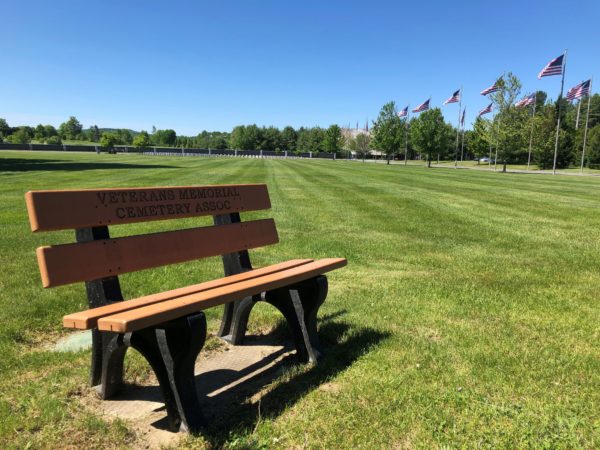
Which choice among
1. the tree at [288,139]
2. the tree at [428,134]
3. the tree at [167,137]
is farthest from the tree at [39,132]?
the tree at [428,134]

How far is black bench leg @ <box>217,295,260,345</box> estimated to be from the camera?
3.81 meters

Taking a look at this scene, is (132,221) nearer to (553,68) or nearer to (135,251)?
(135,251)

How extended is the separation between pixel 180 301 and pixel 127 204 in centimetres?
90

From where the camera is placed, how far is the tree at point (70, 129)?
153000 millimetres

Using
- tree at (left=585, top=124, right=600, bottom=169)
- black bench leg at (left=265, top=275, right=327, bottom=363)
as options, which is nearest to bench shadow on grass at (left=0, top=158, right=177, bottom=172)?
black bench leg at (left=265, top=275, right=327, bottom=363)

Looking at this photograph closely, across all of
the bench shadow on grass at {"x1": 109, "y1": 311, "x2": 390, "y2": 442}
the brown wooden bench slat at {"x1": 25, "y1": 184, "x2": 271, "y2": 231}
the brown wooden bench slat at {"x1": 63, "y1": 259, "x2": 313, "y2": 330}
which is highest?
the brown wooden bench slat at {"x1": 25, "y1": 184, "x2": 271, "y2": 231}

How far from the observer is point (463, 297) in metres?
4.82

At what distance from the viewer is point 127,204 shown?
312cm

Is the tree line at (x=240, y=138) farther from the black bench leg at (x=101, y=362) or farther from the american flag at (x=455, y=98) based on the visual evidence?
the black bench leg at (x=101, y=362)

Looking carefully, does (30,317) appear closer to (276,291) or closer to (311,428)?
(276,291)

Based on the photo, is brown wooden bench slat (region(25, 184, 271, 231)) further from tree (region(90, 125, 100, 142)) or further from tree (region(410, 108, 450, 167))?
tree (region(90, 125, 100, 142))

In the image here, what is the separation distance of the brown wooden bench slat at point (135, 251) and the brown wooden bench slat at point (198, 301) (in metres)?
0.51

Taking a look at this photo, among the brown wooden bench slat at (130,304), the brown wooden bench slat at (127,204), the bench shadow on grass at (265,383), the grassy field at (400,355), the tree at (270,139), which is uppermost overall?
the tree at (270,139)

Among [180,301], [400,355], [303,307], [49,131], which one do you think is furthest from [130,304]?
[49,131]
